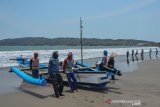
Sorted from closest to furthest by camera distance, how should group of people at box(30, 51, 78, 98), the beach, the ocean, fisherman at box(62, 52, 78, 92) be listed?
the beach, group of people at box(30, 51, 78, 98), fisherman at box(62, 52, 78, 92), the ocean

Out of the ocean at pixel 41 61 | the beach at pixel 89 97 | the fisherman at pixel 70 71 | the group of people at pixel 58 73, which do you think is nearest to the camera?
the beach at pixel 89 97

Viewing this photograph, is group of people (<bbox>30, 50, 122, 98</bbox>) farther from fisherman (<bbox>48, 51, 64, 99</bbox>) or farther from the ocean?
the ocean

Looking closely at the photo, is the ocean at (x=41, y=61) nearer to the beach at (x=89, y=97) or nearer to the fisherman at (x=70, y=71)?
the beach at (x=89, y=97)

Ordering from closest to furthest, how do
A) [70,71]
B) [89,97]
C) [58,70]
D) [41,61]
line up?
[89,97] → [58,70] → [70,71] → [41,61]

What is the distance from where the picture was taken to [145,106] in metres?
9.65

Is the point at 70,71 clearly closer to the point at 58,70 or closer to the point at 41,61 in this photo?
the point at 58,70

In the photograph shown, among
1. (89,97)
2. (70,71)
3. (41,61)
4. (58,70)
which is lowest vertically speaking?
(41,61)

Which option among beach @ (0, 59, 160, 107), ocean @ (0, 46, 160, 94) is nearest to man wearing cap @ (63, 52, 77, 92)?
beach @ (0, 59, 160, 107)

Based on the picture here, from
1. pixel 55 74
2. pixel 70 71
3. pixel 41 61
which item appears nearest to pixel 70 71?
A: pixel 70 71

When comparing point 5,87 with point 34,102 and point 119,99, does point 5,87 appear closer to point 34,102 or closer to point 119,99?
point 34,102

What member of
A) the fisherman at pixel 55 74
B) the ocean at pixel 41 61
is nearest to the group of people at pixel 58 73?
the fisherman at pixel 55 74

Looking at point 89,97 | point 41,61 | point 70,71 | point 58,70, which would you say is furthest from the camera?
point 41,61

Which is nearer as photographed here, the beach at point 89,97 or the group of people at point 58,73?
the beach at point 89,97

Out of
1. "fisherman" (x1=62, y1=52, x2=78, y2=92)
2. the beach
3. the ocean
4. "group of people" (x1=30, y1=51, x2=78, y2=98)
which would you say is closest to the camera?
the beach
